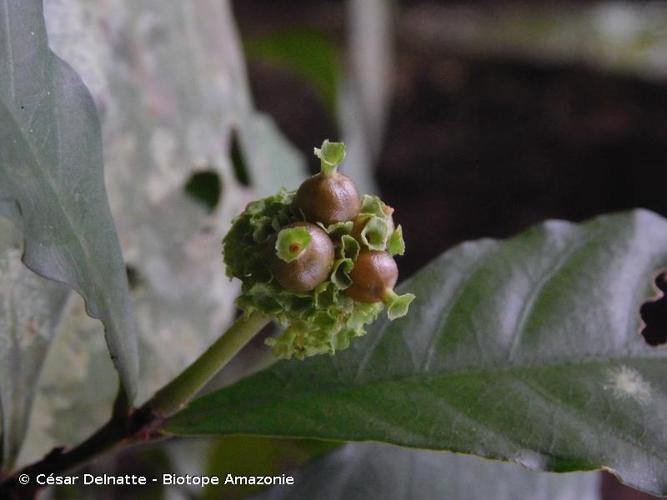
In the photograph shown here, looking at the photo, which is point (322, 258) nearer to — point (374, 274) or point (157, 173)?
point (374, 274)

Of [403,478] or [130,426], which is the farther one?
[403,478]

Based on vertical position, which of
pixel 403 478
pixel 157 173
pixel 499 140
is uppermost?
pixel 157 173

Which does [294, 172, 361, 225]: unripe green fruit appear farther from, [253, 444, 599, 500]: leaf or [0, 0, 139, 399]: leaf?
[253, 444, 599, 500]: leaf

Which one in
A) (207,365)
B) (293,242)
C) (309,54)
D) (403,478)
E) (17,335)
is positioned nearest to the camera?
(293,242)

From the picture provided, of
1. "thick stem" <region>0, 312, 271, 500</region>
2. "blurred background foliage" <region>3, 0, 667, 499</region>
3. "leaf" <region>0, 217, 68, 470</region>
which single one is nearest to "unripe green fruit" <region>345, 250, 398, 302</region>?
"thick stem" <region>0, 312, 271, 500</region>

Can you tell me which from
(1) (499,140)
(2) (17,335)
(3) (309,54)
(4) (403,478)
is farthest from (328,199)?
(1) (499,140)

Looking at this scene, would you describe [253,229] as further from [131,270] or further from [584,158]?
[584,158]

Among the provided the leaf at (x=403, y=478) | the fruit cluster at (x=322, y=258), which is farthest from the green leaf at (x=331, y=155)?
the leaf at (x=403, y=478)
